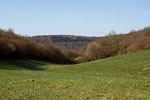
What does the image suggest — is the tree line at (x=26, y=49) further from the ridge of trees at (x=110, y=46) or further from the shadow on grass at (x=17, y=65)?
the ridge of trees at (x=110, y=46)

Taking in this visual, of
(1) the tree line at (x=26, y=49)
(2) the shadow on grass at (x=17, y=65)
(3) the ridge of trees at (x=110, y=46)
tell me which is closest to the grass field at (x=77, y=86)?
(2) the shadow on grass at (x=17, y=65)

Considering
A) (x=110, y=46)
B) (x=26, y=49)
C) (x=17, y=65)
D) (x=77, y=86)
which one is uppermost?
(x=110, y=46)

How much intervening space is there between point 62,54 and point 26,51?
713 inches

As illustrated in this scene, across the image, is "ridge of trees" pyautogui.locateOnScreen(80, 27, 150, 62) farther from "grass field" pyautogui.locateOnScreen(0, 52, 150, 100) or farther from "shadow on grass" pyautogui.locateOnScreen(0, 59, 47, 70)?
"grass field" pyautogui.locateOnScreen(0, 52, 150, 100)

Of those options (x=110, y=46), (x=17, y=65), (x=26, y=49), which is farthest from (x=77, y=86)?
(x=110, y=46)

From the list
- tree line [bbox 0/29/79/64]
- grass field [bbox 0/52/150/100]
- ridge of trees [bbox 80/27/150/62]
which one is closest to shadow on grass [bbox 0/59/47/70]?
tree line [bbox 0/29/79/64]

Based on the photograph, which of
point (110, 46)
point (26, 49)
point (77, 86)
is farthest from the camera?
point (110, 46)

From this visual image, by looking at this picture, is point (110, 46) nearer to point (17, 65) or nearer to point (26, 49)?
point (26, 49)

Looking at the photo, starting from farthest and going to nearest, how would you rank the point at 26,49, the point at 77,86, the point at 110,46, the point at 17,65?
the point at 110,46 → the point at 26,49 → the point at 17,65 → the point at 77,86

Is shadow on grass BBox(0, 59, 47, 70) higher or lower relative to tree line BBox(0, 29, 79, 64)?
lower

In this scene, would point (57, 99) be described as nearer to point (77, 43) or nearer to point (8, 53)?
point (8, 53)

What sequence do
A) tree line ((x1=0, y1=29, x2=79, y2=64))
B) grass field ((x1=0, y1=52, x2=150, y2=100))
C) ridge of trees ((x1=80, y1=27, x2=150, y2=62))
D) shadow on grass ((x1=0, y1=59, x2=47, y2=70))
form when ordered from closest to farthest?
grass field ((x1=0, y1=52, x2=150, y2=100)) < shadow on grass ((x1=0, y1=59, x2=47, y2=70)) < tree line ((x1=0, y1=29, x2=79, y2=64)) < ridge of trees ((x1=80, y1=27, x2=150, y2=62))

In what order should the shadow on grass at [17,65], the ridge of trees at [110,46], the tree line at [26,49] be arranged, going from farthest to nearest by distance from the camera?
1. the ridge of trees at [110,46]
2. the tree line at [26,49]
3. the shadow on grass at [17,65]

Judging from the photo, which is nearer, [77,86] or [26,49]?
[77,86]
